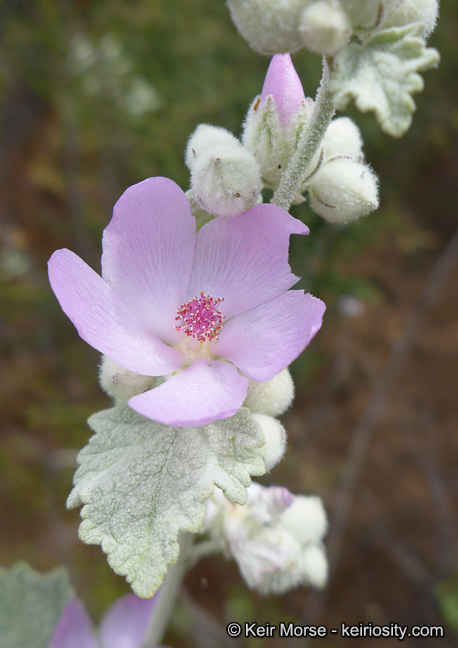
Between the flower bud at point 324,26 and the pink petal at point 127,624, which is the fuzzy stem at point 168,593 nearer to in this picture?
the pink petal at point 127,624

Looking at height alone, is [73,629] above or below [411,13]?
below

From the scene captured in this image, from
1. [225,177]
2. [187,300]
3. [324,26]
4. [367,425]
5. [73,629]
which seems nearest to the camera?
[324,26]

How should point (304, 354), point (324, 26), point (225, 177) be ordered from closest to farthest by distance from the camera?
point (324, 26), point (225, 177), point (304, 354)

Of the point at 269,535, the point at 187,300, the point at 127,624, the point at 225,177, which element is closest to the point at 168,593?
the point at 269,535

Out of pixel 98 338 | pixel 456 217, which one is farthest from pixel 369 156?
pixel 98 338

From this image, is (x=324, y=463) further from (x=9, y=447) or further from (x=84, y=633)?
(x=84, y=633)

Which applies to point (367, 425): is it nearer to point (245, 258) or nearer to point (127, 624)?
point (127, 624)
